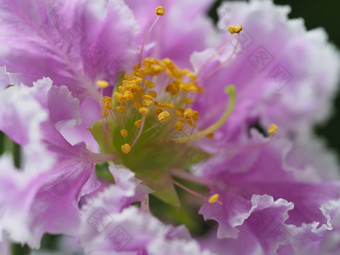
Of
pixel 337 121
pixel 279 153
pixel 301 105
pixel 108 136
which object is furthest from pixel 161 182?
pixel 337 121

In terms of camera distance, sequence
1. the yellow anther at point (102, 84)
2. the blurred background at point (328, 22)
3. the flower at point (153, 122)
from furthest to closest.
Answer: the blurred background at point (328, 22), the yellow anther at point (102, 84), the flower at point (153, 122)

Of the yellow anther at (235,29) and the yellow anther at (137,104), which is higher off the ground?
the yellow anther at (235,29)

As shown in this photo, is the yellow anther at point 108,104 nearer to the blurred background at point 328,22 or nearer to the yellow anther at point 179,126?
the yellow anther at point 179,126

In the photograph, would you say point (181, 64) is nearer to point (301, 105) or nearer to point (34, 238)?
point (301, 105)

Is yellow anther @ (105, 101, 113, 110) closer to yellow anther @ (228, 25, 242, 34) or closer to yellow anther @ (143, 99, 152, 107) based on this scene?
yellow anther @ (143, 99, 152, 107)

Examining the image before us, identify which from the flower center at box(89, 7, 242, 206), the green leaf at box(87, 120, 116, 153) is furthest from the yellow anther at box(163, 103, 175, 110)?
the green leaf at box(87, 120, 116, 153)

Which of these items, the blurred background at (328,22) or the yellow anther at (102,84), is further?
the blurred background at (328,22)

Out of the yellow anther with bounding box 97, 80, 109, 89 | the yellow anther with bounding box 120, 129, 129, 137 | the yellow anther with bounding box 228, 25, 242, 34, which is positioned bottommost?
the yellow anther with bounding box 120, 129, 129, 137

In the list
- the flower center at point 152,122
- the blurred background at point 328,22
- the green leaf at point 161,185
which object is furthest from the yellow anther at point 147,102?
the blurred background at point 328,22
